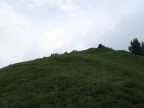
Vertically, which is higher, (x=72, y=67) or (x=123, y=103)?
(x=72, y=67)

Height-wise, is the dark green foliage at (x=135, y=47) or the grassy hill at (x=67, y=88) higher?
the dark green foliage at (x=135, y=47)

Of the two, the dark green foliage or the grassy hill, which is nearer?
the grassy hill

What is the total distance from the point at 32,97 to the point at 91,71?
37.5 feet

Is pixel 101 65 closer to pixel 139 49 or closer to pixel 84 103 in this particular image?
pixel 84 103

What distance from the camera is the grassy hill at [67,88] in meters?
25.8

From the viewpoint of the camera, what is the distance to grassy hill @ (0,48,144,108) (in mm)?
25766

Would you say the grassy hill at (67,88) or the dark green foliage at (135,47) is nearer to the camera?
the grassy hill at (67,88)

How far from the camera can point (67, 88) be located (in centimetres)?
3034

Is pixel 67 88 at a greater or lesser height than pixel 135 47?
lesser

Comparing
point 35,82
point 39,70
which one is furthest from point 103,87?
point 39,70

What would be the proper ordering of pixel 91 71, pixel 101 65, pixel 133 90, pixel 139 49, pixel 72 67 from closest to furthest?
pixel 133 90, pixel 91 71, pixel 72 67, pixel 101 65, pixel 139 49

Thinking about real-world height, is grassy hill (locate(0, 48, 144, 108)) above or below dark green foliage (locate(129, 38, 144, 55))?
below

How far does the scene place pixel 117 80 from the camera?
3191cm

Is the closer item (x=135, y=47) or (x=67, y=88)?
(x=67, y=88)
